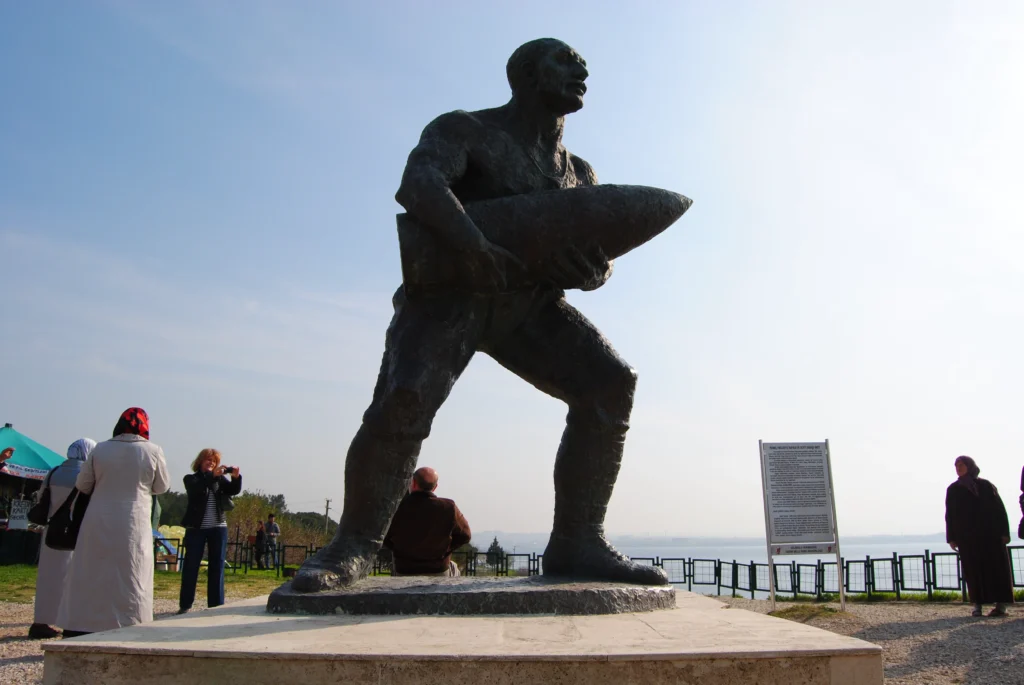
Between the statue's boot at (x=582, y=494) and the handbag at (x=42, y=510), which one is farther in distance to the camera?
the handbag at (x=42, y=510)

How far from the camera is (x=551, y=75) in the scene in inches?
143

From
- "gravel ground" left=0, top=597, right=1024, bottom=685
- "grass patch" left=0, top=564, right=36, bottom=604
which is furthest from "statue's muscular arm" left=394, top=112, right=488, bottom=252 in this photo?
"grass patch" left=0, top=564, right=36, bottom=604

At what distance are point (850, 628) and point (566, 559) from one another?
20.2ft

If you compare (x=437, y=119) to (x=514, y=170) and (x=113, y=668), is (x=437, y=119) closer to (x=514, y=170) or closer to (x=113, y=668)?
(x=514, y=170)

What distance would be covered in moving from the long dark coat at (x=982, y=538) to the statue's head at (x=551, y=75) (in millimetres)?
8038

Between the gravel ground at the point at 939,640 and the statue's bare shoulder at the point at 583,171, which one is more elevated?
the statue's bare shoulder at the point at 583,171

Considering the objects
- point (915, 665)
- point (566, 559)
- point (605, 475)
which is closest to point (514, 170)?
point (605, 475)

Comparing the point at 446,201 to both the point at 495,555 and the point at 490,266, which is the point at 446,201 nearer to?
the point at 490,266

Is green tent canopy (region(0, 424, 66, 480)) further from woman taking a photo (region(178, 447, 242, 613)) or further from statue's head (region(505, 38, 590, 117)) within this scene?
statue's head (region(505, 38, 590, 117))

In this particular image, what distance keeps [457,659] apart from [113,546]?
11.7 feet

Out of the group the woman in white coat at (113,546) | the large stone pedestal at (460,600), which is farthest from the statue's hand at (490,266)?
the woman in white coat at (113,546)

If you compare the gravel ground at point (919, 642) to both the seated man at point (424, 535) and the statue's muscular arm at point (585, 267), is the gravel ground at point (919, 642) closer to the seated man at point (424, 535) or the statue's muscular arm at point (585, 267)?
the seated man at point (424, 535)

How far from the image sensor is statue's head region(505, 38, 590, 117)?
364cm

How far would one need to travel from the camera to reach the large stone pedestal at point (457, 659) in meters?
2.14
